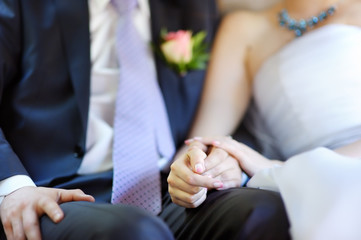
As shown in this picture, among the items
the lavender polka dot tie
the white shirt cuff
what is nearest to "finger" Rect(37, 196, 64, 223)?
the white shirt cuff

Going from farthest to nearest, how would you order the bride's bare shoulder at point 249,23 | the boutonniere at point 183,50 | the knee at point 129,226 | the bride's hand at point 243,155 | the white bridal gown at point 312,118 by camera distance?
the bride's bare shoulder at point 249,23
the boutonniere at point 183,50
the bride's hand at point 243,155
the white bridal gown at point 312,118
the knee at point 129,226

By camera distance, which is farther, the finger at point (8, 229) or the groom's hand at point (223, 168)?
the groom's hand at point (223, 168)

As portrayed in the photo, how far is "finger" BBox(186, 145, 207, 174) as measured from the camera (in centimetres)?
91

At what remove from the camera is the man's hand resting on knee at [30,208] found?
0.81 metres

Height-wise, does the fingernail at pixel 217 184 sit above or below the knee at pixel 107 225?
below

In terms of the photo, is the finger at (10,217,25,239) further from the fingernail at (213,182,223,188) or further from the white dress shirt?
the fingernail at (213,182,223,188)

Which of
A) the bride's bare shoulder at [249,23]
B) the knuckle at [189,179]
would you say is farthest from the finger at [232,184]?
the bride's bare shoulder at [249,23]

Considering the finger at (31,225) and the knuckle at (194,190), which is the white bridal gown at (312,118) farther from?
the finger at (31,225)

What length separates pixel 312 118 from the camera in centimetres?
120

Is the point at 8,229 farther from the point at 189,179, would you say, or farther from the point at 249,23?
the point at 249,23

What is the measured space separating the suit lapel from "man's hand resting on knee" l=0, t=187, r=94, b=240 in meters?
0.26

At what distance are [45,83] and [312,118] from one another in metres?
0.73

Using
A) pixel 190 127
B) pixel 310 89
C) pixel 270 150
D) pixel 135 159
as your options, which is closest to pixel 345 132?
pixel 310 89

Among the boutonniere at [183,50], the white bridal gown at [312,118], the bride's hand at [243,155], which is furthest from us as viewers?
the boutonniere at [183,50]
